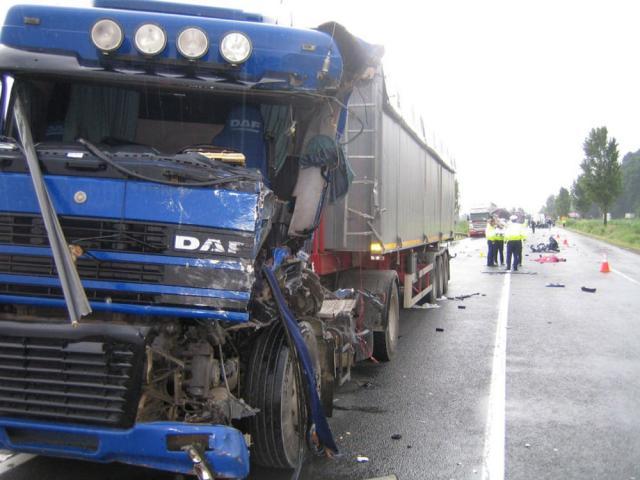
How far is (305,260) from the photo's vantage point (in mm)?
4621

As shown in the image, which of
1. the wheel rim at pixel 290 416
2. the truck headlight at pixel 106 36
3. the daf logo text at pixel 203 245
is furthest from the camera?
the wheel rim at pixel 290 416

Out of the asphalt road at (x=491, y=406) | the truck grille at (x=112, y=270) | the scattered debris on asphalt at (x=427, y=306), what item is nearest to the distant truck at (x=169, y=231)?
the truck grille at (x=112, y=270)

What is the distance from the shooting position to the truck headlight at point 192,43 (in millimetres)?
3807

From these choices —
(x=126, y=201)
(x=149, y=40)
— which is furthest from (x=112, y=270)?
(x=149, y=40)

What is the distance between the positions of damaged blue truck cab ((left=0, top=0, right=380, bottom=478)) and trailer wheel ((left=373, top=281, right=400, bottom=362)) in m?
3.22

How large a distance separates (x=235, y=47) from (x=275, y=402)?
231cm

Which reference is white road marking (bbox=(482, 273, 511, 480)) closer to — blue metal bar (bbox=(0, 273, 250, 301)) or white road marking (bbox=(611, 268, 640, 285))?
blue metal bar (bbox=(0, 273, 250, 301))

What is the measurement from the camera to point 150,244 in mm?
3201

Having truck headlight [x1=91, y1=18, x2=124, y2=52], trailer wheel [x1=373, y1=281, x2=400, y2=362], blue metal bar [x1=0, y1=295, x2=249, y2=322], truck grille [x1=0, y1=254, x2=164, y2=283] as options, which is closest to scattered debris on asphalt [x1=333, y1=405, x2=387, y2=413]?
trailer wheel [x1=373, y1=281, x2=400, y2=362]

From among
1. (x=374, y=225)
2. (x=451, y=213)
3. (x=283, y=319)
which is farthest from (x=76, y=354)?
→ (x=451, y=213)

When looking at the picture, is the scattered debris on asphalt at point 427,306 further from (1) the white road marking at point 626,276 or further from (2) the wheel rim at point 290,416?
(2) the wheel rim at point 290,416

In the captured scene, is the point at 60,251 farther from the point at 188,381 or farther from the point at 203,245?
the point at 188,381

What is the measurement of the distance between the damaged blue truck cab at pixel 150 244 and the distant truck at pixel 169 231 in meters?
0.01

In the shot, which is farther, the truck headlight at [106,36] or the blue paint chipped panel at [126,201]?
the truck headlight at [106,36]
